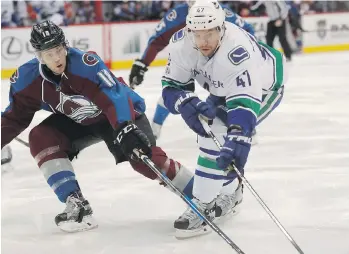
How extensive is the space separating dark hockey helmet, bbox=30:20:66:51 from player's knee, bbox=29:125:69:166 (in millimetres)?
372

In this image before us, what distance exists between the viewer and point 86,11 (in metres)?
9.55

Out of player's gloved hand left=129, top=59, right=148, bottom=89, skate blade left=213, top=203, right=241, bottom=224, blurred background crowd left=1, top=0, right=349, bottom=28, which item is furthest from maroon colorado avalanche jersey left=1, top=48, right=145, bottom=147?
blurred background crowd left=1, top=0, right=349, bottom=28

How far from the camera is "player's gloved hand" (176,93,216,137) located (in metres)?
2.59

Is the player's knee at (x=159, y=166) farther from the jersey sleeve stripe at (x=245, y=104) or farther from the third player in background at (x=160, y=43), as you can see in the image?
the third player in background at (x=160, y=43)

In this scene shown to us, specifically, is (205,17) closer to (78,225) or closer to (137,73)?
(78,225)

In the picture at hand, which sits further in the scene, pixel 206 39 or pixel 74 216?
pixel 74 216

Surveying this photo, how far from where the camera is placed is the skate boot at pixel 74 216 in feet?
9.27

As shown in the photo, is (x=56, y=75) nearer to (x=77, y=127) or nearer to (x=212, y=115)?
(x=77, y=127)

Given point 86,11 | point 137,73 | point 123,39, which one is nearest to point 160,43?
point 137,73

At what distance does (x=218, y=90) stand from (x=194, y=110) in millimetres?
124

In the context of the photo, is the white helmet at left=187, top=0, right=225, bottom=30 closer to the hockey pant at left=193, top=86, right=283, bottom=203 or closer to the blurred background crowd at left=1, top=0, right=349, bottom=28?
the hockey pant at left=193, top=86, right=283, bottom=203

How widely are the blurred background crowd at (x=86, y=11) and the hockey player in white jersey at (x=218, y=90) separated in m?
6.39

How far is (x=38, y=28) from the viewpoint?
2.63 meters

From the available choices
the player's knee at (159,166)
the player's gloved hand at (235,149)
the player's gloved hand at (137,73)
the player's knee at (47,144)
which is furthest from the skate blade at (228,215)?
the player's gloved hand at (137,73)
